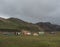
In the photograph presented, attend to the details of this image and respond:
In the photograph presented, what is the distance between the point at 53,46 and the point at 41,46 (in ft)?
12.0

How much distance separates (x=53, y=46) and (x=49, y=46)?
130cm

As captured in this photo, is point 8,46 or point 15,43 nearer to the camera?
point 8,46

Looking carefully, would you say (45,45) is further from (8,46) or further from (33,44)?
(8,46)

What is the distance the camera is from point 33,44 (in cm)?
6444

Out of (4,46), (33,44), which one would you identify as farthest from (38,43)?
(4,46)

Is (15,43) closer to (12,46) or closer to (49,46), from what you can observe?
(12,46)

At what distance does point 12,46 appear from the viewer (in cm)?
6159

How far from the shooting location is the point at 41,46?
62.1 metres

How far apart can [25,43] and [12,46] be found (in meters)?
5.23

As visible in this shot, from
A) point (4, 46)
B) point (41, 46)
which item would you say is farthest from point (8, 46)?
point (41, 46)

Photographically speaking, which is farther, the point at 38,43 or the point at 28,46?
the point at 38,43

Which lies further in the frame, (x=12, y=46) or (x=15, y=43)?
(x=15, y=43)

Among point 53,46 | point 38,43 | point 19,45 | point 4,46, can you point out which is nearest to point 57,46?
point 53,46

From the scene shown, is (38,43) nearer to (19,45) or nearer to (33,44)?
(33,44)
